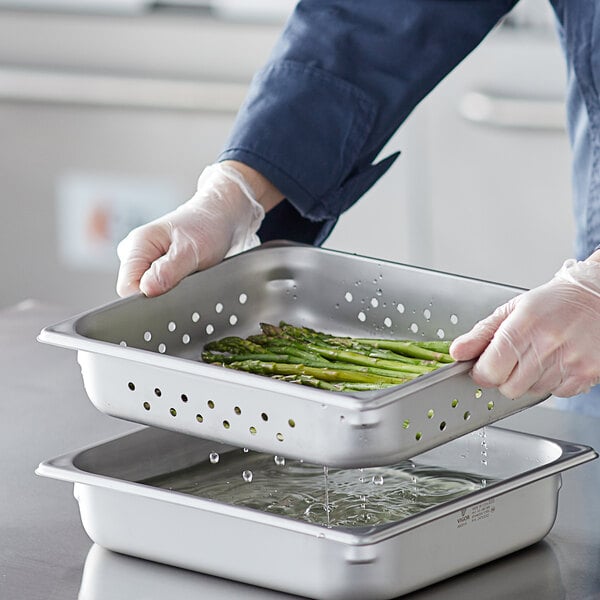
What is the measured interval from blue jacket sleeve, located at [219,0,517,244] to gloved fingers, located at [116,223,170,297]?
0.20 metres

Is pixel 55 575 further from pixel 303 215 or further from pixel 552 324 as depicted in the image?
pixel 303 215

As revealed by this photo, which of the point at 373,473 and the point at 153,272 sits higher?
the point at 153,272

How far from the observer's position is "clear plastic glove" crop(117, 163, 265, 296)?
4.76 ft

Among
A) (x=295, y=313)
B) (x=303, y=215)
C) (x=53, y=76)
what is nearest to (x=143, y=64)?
(x=53, y=76)

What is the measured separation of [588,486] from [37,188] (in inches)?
104

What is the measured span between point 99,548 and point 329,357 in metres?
0.29

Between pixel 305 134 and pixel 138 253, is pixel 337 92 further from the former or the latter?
pixel 138 253

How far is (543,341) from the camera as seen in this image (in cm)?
122

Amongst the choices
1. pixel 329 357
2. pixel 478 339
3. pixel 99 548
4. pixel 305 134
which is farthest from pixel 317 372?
pixel 305 134

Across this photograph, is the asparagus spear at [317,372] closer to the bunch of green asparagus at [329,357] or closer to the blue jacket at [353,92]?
the bunch of green asparagus at [329,357]

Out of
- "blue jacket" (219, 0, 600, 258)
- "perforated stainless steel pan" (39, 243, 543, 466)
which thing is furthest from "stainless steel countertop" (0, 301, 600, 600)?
"blue jacket" (219, 0, 600, 258)

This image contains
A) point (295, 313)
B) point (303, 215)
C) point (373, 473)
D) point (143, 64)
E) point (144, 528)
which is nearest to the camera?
point (144, 528)

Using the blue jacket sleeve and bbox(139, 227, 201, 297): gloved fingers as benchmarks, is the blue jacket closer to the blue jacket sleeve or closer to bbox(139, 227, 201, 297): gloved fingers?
the blue jacket sleeve

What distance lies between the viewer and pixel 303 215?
5.78 feet
